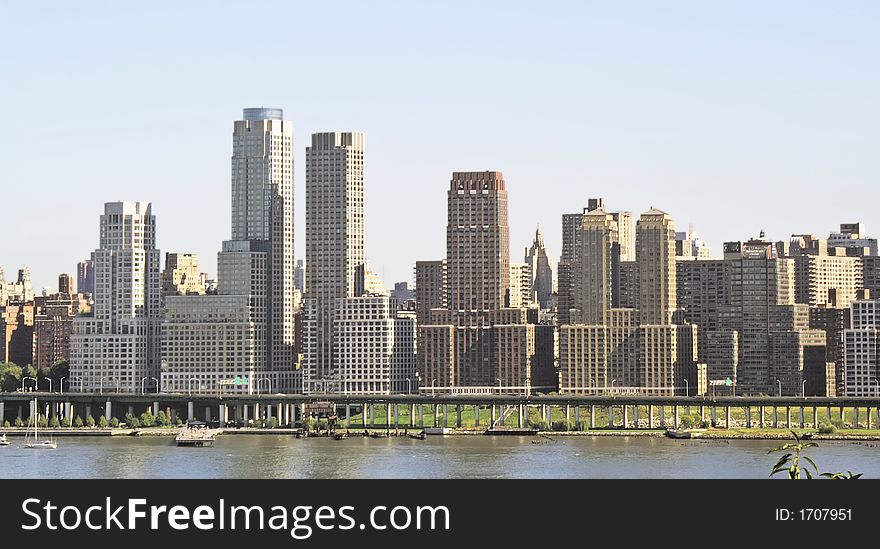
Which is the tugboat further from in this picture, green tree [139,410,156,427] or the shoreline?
green tree [139,410,156,427]

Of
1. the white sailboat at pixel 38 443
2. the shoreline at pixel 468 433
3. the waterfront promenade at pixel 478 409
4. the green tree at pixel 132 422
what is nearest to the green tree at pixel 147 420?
the green tree at pixel 132 422

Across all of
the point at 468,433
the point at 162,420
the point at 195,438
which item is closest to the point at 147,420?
the point at 162,420

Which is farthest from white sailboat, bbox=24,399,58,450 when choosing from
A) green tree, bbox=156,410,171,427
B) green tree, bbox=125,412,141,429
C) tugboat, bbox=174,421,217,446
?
green tree, bbox=156,410,171,427

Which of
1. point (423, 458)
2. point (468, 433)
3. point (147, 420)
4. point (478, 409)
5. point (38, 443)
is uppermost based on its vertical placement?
point (478, 409)

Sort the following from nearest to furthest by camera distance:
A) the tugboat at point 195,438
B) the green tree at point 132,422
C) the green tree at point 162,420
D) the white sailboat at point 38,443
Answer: the white sailboat at point 38,443
the tugboat at point 195,438
the green tree at point 132,422
the green tree at point 162,420

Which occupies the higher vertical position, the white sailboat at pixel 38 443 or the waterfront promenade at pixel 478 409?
the waterfront promenade at pixel 478 409

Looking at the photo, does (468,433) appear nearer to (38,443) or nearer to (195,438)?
(195,438)

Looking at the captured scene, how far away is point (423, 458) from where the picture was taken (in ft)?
392

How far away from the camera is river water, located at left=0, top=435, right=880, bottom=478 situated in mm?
104188

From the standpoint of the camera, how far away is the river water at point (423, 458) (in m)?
104

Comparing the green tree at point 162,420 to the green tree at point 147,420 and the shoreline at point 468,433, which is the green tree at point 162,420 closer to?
the green tree at point 147,420

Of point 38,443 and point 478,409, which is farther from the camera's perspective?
point 478,409
